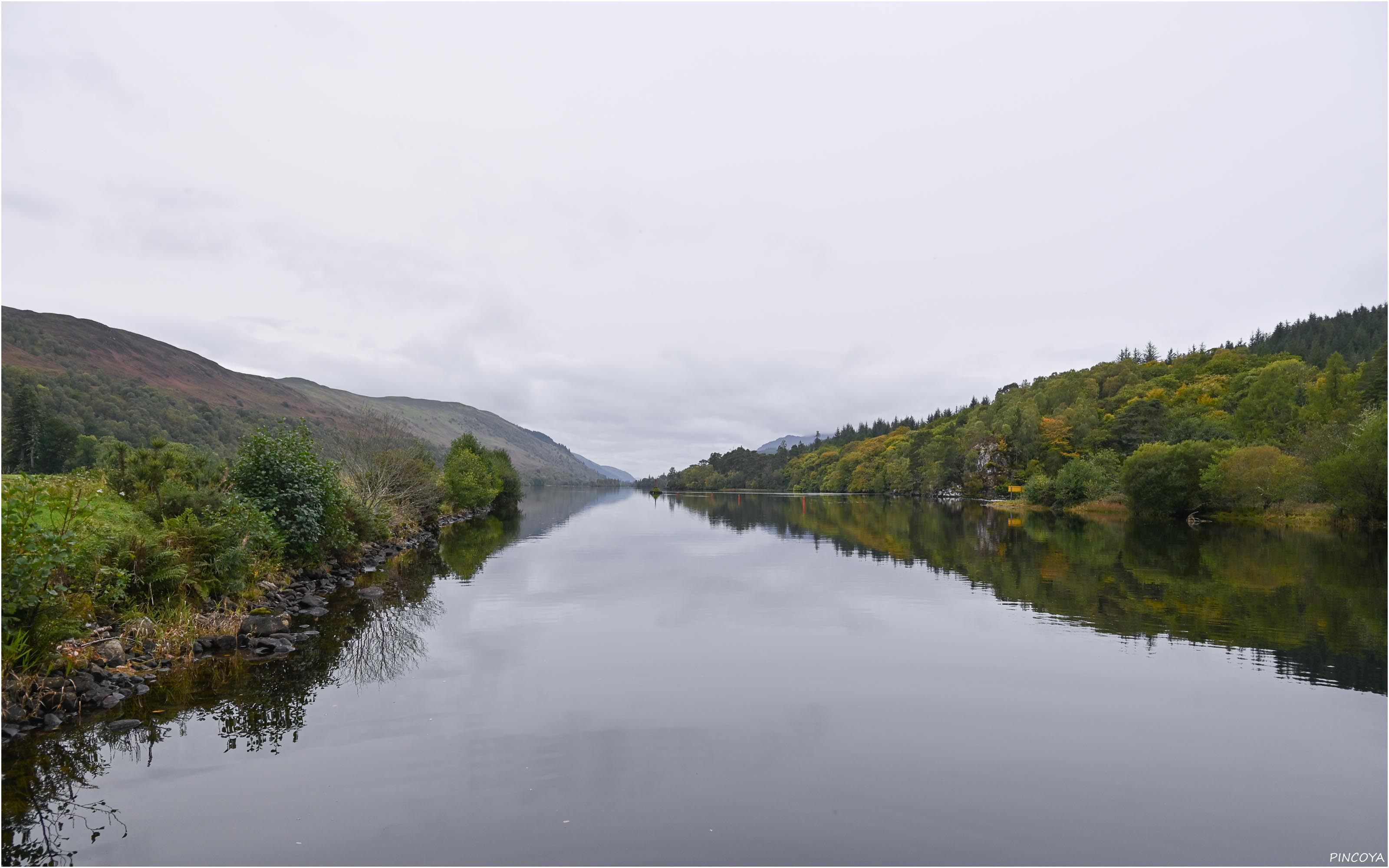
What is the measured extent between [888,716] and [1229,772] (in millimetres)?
4981

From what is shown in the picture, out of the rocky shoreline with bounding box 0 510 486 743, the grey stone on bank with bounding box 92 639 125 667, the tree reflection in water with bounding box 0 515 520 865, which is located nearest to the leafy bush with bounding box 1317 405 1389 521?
the tree reflection in water with bounding box 0 515 520 865

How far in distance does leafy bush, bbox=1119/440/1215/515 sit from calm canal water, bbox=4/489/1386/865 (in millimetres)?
49227

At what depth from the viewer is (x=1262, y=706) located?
13.1 meters

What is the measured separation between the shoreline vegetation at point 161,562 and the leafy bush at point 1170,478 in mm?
68968

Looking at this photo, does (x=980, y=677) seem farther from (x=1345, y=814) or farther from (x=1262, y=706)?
(x=1345, y=814)

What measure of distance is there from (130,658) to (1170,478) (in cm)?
7826

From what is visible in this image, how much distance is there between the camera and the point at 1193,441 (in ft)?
233

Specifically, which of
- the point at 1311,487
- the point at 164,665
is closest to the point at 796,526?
the point at 1311,487

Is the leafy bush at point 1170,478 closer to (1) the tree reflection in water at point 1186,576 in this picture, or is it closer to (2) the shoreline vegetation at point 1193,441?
(2) the shoreline vegetation at point 1193,441

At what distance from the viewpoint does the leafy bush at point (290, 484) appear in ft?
81.4

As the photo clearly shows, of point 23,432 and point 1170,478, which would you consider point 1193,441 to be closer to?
point 1170,478

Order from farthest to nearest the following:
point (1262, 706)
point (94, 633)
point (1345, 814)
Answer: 1. point (94, 633)
2. point (1262, 706)
3. point (1345, 814)

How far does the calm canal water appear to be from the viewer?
27.8 ft

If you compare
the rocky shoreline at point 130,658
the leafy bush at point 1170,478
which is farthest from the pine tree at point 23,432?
the leafy bush at point 1170,478
